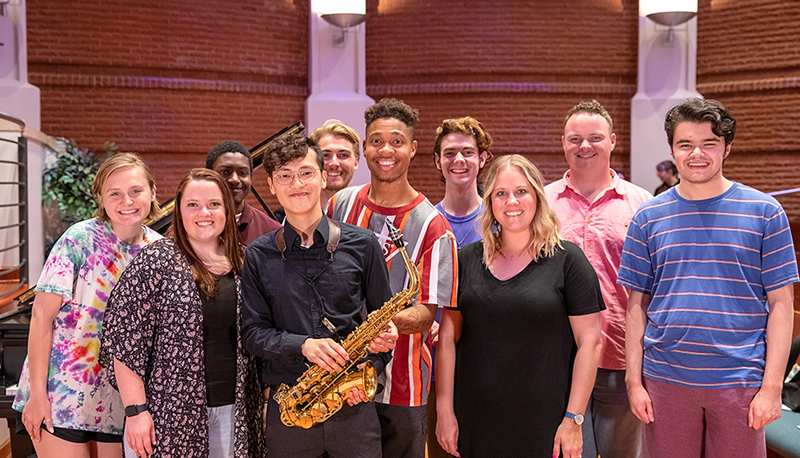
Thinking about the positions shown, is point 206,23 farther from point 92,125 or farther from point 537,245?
point 537,245

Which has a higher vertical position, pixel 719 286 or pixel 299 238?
pixel 299 238

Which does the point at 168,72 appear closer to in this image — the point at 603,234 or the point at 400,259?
the point at 400,259

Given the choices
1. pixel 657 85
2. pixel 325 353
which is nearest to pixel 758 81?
pixel 657 85

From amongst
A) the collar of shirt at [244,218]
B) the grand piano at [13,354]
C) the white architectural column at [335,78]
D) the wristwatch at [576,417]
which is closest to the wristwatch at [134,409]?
the collar of shirt at [244,218]

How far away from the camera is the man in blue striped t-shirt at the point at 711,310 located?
7.79ft

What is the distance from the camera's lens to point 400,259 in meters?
2.74

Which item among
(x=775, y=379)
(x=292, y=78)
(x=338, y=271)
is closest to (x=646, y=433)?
(x=775, y=379)

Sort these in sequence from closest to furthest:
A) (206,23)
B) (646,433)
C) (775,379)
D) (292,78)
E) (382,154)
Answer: (775,379), (646,433), (382,154), (206,23), (292,78)

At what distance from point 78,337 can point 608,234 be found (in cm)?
242

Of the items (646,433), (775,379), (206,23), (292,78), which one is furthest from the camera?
(292,78)

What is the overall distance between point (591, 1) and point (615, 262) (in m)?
6.57

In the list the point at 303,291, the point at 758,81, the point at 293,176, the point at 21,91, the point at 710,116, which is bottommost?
the point at 303,291

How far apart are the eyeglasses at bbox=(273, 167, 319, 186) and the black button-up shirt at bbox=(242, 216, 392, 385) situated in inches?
6.7

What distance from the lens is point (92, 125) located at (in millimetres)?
7875
